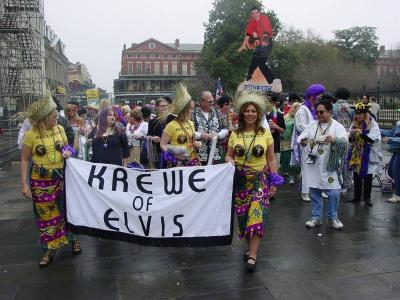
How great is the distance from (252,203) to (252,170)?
328mm

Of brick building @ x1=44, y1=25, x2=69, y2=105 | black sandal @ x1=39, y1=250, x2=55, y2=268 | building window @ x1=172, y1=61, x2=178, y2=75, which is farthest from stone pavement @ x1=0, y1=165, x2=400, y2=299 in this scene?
building window @ x1=172, y1=61, x2=178, y2=75

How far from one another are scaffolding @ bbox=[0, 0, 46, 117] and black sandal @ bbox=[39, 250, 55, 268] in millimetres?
23267

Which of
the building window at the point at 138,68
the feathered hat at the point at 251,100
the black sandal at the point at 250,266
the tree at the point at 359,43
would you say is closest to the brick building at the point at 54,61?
the building window at the point at 138,68

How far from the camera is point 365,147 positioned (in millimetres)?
6750

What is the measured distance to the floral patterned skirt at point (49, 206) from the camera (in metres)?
4.49

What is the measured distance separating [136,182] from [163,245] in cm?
70

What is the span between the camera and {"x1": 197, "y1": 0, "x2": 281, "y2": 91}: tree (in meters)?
48.4

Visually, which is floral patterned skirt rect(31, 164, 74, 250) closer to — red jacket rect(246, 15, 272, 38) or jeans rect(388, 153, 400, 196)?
jeans rect(388, 153, 400, 196)

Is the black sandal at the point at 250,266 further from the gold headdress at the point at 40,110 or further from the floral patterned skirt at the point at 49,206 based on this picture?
the gold headdress at the point at 40,110

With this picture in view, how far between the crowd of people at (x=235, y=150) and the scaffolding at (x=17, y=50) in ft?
73.4

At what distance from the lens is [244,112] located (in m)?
4.33

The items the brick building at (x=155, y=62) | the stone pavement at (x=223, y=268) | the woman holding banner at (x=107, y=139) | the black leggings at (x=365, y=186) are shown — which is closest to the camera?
the stone pavement at (x=223, y=268)

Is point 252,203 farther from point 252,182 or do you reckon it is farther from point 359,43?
point 359,43

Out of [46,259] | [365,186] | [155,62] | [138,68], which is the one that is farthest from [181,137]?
[155,62]
